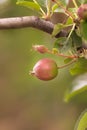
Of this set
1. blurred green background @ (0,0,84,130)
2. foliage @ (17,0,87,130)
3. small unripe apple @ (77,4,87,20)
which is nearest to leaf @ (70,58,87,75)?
foliage @ (17,0,87,130)

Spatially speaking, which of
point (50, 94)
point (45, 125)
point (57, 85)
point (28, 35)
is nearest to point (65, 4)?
point (57, 85)

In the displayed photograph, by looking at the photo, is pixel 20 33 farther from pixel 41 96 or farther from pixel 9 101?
pixel 9 101

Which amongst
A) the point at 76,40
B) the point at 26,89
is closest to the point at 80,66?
the point at 76,40

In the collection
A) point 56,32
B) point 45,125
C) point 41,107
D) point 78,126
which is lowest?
point 45,125


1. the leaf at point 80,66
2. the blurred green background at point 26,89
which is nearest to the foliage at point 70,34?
the leaf at point 80,66

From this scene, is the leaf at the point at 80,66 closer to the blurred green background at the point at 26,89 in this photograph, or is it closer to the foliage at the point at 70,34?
the foliage at the point at 70,34

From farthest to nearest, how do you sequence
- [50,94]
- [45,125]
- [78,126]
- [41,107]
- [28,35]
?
1. [45,125]
2. [41,107]
3. [50,94]
4. [28,35]
5. [78,126]
